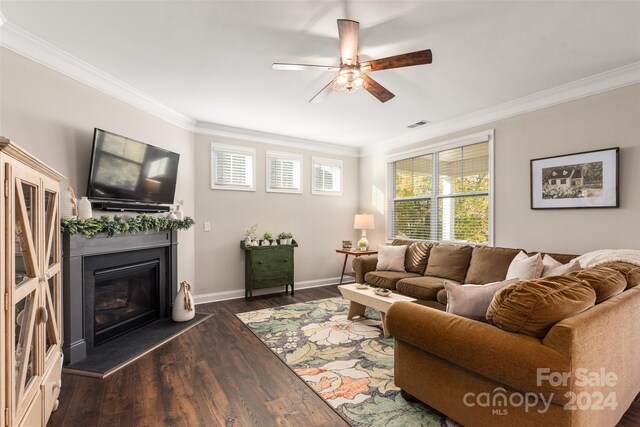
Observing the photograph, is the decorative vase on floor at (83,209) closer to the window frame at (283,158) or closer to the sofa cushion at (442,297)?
the window frame at (283,158)

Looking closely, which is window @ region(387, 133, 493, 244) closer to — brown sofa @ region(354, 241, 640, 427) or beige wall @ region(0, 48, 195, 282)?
brown sofa @ region(354, 241, 640, 427)

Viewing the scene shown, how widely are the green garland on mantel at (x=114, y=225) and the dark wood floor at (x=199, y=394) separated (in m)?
1.17

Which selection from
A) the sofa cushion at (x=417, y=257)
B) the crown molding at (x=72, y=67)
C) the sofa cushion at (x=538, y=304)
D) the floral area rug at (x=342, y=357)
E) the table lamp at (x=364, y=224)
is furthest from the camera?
the table lamp at (x=364, y=224)

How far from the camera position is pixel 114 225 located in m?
2.87

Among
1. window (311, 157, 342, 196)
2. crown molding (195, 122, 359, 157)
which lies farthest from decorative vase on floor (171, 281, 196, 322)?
window (311, 157, 342, 196)

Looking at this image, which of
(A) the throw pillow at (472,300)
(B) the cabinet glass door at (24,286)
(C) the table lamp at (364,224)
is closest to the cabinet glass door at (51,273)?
(B) the cabinet glass door at (24,286)

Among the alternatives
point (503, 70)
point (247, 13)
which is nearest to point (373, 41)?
point (247, 13)

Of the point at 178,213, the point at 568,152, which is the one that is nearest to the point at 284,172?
the point at 178,213

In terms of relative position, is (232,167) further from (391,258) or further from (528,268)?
(528,268)

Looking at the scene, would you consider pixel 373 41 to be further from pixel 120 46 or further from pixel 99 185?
pixel 99 185

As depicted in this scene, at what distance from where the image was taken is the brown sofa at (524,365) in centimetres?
135

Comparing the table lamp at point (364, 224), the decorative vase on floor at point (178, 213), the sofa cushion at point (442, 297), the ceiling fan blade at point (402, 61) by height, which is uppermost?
the ceiling fan blade at point (402, 61)

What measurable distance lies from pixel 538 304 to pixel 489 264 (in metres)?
2.26

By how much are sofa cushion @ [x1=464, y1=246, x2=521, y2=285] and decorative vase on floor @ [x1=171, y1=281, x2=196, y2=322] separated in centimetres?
337
